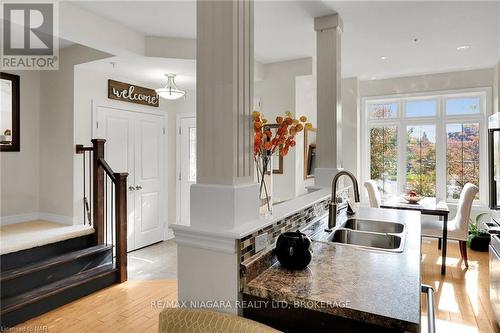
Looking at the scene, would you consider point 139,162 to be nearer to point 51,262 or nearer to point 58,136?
point 58,136

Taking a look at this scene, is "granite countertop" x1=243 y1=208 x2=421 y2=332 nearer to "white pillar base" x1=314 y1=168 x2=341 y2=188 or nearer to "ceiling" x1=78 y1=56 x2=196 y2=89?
"white pillar base" x1=314 y1=168 x2=341 y2=188

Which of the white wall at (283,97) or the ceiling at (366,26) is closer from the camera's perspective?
the ceiling at (366,26)

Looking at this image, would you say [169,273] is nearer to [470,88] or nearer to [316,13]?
[316,13]

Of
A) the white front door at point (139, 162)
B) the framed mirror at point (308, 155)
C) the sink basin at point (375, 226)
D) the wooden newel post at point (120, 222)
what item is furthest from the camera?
the framed mirror at point (308, 155)

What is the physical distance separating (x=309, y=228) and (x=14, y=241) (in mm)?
2875

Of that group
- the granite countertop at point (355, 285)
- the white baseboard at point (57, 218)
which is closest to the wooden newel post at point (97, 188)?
the white baseboard at point (57, 218)

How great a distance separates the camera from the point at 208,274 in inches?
49.1

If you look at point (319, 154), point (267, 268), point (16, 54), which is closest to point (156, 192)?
point (16, 54)

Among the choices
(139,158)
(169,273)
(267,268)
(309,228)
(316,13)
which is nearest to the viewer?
(267,268)

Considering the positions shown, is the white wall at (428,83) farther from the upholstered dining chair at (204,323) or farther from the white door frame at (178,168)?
the upholstered dining chair at (204,323)

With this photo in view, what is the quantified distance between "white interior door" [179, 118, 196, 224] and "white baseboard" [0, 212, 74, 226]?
1852 mm

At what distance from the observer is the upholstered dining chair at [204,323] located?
1.01 meters

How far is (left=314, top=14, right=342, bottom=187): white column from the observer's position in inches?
111

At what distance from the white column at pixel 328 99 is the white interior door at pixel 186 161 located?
2.87 meters
